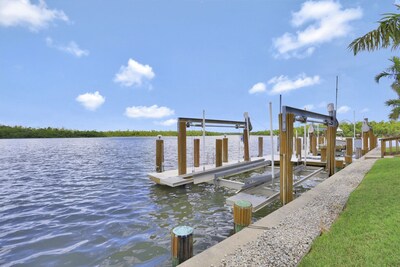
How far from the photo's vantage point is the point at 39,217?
21.5ft

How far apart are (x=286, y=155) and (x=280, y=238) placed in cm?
290

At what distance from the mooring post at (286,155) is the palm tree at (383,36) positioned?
438 cm

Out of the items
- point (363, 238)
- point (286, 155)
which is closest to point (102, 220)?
point (286, 155)

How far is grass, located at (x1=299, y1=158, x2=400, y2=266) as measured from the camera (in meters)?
2.85

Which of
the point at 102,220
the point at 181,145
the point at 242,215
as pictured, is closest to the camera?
the point at 242,215

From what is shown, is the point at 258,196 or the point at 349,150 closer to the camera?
the point at 258,196

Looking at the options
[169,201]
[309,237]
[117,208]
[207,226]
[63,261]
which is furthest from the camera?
[169,201]

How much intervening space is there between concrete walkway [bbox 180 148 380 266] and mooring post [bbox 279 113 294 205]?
51 centimetres

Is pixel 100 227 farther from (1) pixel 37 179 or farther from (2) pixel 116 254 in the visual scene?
(1) pixel 37 179

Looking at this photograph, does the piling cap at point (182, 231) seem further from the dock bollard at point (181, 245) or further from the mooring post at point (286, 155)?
the mooring post at point (286, 155)

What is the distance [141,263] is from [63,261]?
1.51 m

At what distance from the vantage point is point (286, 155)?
6070mm

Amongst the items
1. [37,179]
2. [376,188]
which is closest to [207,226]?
[376,188]

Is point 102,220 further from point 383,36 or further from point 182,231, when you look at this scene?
point 383,36
